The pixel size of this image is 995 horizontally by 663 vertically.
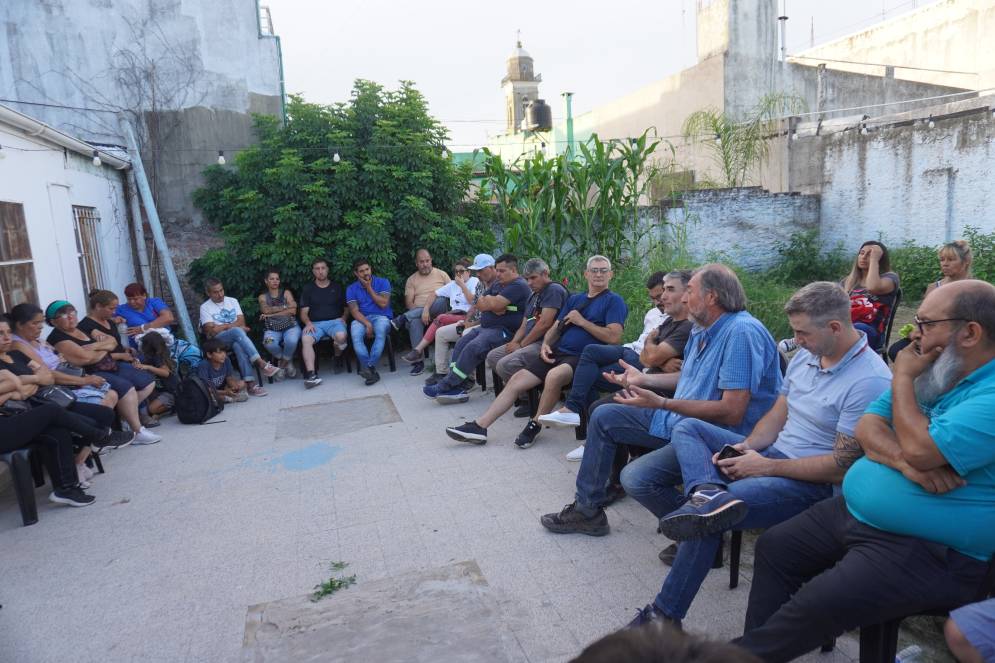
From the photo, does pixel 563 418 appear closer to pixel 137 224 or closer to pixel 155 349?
pixel 155 349

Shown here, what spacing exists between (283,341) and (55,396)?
333 cm

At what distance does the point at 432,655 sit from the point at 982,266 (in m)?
8.62

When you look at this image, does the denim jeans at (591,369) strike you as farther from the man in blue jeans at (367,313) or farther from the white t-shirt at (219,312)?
the white t-shirt at (219,312)

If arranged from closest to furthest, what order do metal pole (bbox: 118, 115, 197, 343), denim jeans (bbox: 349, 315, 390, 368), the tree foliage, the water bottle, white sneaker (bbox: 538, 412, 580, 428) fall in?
the water bottle
white sneaker (bbox: 538, 412, 580, 428)
denim jeans (bbox: 349, 315, 390, 368)
the tree foliage
metal pole (bbox: 118, 115, 197, 343)

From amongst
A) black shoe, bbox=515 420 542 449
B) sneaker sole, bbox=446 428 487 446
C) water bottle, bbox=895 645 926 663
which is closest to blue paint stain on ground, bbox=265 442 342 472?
sneaker sole, bbox=446 428 487 446

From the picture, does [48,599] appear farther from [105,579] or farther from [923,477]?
[923,477]

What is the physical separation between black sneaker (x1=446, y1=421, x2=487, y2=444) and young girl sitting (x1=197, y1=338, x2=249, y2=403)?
305 cm

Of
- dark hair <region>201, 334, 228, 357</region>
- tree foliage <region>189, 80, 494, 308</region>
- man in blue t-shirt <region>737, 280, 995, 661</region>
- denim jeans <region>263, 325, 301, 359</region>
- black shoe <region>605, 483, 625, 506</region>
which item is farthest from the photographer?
tree foliage <region>189, 80, 494, 308</region>

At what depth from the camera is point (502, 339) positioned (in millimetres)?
6234

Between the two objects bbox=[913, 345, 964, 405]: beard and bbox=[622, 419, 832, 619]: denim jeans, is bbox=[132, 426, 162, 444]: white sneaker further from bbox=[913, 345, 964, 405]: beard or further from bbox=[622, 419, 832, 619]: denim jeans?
bbox=[913, 345, 964, 405]: beard

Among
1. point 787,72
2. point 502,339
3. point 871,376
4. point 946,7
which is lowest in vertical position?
point 502,339

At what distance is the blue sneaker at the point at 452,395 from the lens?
6.14 meters

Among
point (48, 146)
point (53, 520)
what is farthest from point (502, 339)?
point (48, 146)

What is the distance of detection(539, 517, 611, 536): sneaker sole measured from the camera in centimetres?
341
